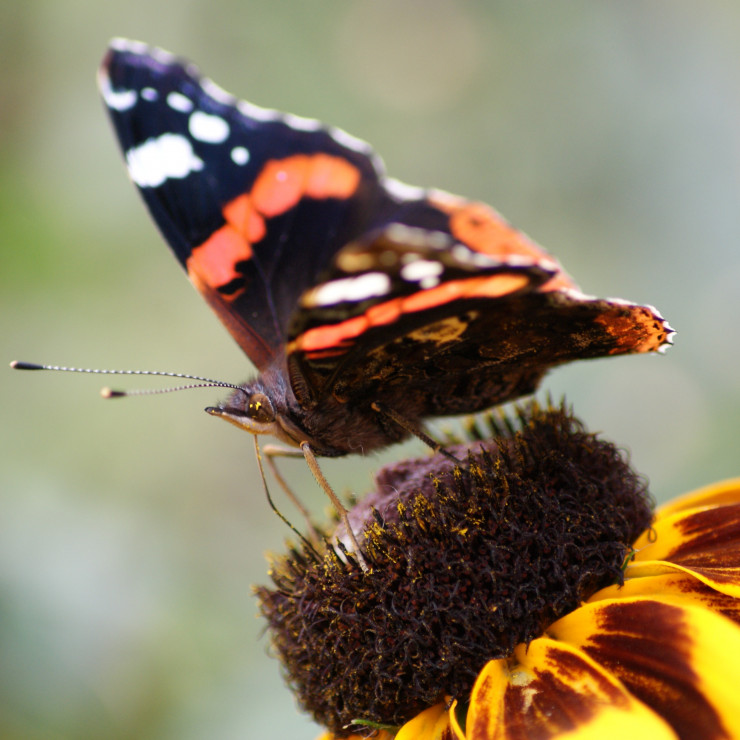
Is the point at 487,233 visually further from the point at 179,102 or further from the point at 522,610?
the point at 179,102

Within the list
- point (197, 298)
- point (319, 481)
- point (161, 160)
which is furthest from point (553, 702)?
point (197, 298)

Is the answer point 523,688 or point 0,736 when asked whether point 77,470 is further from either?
point 523,688

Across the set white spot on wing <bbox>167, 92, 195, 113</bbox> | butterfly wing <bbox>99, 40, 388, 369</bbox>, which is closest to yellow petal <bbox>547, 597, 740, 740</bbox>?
butterfly wing <bbox>99, 40, 388, 369</bbox>

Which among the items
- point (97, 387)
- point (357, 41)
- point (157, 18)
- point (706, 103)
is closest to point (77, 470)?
point (97, 387)

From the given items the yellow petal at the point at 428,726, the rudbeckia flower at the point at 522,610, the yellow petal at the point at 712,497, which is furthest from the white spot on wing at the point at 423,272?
the yellow petal at the point at 712,497

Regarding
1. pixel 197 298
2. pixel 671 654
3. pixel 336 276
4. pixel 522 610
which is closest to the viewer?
pixel 336 276

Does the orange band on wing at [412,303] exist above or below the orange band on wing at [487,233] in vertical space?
below

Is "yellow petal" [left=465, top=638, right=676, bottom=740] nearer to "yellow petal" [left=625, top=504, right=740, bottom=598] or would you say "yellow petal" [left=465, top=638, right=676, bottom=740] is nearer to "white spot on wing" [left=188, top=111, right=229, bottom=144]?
"yellow petal" [left=625, top=504, right=740, bottom=598]

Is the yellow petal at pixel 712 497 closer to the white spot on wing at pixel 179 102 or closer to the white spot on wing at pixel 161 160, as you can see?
the white spot on wing at pixel 161 160
